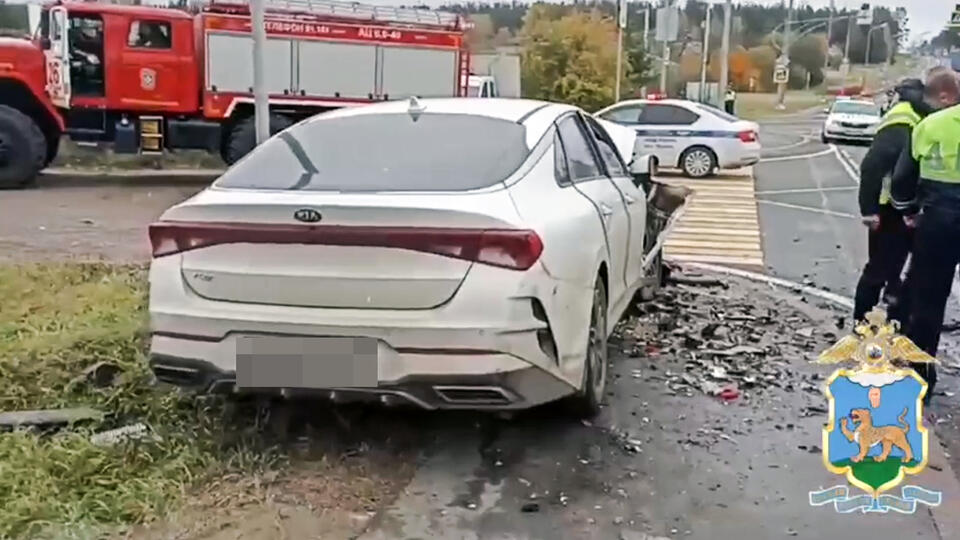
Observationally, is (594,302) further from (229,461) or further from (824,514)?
(229,461)

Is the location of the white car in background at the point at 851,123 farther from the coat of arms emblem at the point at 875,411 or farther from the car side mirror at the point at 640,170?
the coat of arms emblem at the point at 875,411

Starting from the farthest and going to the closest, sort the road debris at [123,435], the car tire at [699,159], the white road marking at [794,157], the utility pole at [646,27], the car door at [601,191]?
the utility pole at [646,27] < the white road marking at [794,157] < the car tire at [699,159] < the car door at [601,191] < the road debris at [123,435]

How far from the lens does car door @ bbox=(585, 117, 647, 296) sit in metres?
6.19

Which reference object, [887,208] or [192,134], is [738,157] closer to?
[192,134]

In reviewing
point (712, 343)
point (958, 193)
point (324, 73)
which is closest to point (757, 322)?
point (712, 343)

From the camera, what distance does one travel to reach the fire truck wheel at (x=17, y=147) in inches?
578

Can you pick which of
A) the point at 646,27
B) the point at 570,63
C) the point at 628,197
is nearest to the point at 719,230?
the point at 628,197

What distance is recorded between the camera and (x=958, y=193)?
17.6 ft

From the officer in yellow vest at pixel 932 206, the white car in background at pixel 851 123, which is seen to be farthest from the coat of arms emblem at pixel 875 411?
the white car in background at pixel 851 123

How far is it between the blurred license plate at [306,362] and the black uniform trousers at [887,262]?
12.2 ft

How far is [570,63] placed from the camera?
4031cm

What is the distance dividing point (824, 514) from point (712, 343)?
2663 mm

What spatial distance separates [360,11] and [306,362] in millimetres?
13894

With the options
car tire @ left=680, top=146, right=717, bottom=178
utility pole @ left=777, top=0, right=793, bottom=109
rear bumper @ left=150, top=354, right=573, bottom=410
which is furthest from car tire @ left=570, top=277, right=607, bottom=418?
utility pole @ left=777, top=0, right=793, bottom=109
